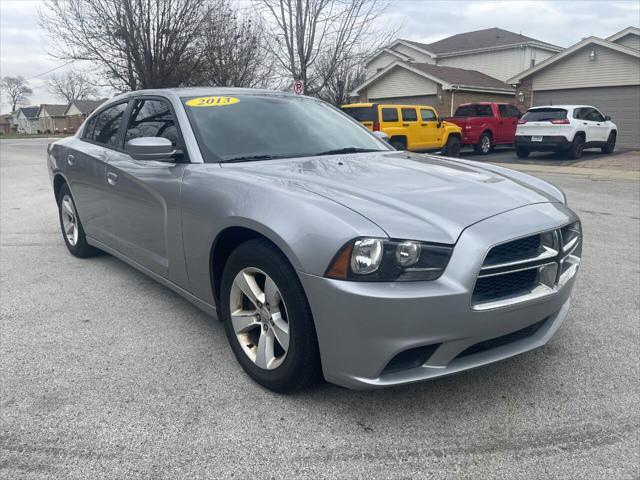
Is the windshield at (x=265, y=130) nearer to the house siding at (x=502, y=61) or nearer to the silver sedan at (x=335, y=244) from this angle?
the silver sedan at (x=335, y=244)

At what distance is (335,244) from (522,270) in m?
0.85

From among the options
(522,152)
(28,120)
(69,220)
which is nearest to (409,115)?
(522,152)

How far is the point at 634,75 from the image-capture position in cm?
2052

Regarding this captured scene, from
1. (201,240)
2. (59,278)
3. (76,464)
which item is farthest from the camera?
(59,278)

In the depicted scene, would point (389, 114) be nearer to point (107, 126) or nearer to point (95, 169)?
point (107, 126)

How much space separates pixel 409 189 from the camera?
8.66 feet

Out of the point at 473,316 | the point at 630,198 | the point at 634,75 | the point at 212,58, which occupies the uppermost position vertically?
the point at 212,58

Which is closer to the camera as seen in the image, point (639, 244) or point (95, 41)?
point (639, 244)

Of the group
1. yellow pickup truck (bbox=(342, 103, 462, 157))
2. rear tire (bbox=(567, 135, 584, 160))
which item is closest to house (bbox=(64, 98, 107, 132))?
yellow pickup truck (bbox=(342, 103, 462, 157))

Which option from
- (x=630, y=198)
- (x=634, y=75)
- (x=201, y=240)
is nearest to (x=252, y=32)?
(x=634, y=75)

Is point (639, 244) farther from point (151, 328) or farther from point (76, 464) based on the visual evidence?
point (76, 464)

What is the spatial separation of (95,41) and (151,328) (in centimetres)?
2001

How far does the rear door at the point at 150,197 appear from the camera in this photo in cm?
323

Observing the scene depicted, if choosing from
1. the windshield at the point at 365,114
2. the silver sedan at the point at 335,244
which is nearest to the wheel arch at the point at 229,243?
the silver sedan at the point at 335,244
